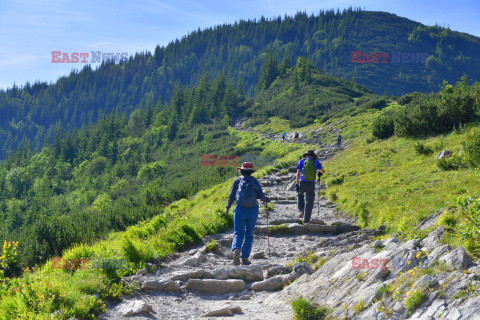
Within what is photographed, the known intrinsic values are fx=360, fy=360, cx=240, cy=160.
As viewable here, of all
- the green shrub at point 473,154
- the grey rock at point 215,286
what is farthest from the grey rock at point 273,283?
the green shrub at point 473,154

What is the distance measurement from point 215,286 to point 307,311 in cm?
239

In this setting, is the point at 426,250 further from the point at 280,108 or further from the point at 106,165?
the point at 106,165

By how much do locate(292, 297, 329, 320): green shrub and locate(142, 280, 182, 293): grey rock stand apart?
2.45 meters

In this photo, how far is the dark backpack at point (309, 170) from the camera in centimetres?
1119

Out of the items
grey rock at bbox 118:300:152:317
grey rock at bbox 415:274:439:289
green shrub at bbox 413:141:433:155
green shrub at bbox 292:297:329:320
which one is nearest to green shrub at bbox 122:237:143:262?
grey rock at bbox 118:300:152:317

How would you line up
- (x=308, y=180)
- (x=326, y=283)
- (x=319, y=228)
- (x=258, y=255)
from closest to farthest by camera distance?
(x=326, y=283), (x=258, y=255), (x=319, y=228), (x=308, y=180)

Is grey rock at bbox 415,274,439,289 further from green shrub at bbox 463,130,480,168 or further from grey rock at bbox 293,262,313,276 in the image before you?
green shrub at bbox 463,130,480,168

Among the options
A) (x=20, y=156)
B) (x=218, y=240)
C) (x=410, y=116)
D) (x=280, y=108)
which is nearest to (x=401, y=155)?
(x=410, y=116)

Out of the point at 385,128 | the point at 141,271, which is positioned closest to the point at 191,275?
the point at 141,271

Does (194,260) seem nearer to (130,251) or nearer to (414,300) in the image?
(130,251)

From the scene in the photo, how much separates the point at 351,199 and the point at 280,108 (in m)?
66.3

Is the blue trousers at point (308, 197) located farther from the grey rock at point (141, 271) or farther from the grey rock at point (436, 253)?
the grey rock at point (436, 253)

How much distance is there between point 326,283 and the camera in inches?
226

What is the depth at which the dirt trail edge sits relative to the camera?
13.2 feet
